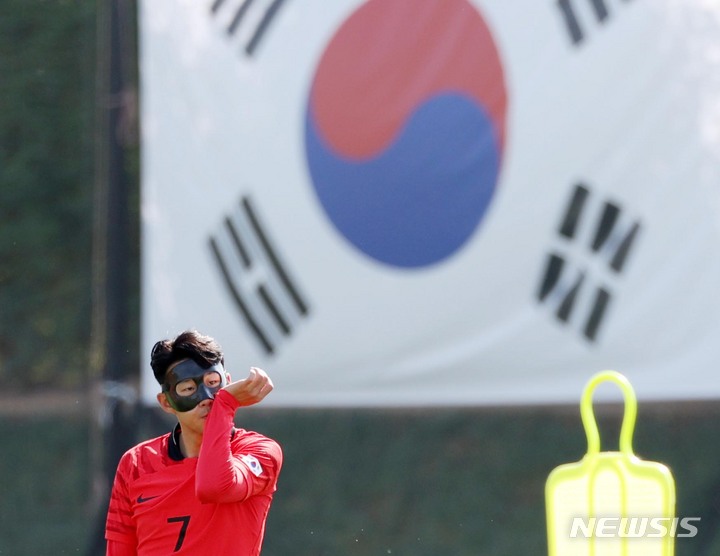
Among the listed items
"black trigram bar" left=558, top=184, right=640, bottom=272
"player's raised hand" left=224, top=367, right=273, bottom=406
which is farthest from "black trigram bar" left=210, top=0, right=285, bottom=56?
"player's raised hand" left=224, top=367, right=273, bottom=406

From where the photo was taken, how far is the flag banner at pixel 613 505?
2537mm

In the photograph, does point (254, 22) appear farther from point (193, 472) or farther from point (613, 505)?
point (613, 505)

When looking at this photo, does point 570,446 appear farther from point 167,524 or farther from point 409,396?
point 167,524

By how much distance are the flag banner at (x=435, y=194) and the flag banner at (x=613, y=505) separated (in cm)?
270

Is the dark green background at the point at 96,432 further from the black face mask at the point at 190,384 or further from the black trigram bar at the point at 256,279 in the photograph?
the black face mask at the point at 190,384

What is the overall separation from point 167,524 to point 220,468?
0.93 ft

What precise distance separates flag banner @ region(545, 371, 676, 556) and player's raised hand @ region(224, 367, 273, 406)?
2.04 ft

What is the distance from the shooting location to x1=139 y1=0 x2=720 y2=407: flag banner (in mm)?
5340

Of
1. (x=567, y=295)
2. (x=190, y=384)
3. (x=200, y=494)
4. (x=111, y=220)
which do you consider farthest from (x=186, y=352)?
(x=111, y=220)

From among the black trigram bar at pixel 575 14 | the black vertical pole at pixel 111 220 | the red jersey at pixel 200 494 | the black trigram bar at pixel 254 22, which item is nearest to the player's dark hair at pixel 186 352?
the red jersey at pixel 200 494

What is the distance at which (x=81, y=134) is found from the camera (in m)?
6.77

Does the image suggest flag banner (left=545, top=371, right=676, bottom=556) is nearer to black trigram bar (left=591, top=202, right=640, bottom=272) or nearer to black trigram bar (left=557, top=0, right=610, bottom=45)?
black trigram bar (left=591, top=202, right=640, bottom=272)

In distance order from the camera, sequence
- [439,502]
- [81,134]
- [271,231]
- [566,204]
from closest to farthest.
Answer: [566,204], [271,231], [439,502], [81,134]

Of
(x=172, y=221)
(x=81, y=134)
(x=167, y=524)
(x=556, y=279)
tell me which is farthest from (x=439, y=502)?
(x=167, y=524)
